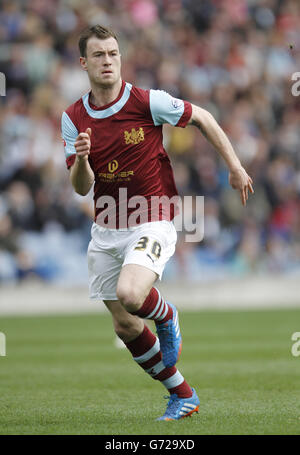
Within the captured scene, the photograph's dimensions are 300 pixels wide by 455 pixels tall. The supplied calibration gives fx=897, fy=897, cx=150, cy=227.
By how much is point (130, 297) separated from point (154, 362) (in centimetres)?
76

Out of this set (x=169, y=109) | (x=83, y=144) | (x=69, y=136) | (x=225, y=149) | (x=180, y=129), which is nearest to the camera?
(x=83, y=144)

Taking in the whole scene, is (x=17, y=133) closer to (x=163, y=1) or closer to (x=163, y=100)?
(x=163, y=1)

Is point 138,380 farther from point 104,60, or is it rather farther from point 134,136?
point 104,60

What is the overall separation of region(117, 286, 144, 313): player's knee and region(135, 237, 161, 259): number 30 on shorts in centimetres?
40

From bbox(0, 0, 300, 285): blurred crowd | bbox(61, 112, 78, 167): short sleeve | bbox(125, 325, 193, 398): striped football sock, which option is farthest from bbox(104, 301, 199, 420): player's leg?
bbox(0, 0, 300, 285): blurred crowd

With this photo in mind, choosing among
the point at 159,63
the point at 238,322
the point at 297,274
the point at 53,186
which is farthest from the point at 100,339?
the point at 159,63

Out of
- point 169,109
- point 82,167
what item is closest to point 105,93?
point 169,109

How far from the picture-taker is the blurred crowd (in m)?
15.6

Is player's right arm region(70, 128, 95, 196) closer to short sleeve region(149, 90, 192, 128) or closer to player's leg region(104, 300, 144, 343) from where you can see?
short sleeve region(149, 90, 192, 128)

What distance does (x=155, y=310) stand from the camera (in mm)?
5977

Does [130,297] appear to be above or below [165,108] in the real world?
below

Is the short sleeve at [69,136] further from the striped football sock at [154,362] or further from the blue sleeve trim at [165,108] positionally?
the striped football sock at [154,362]

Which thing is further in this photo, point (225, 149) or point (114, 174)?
point (114, 174)

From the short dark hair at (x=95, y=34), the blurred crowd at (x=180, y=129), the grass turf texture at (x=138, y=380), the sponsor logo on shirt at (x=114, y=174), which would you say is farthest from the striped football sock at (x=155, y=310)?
the blurred crowd at (x=180, y=129)
